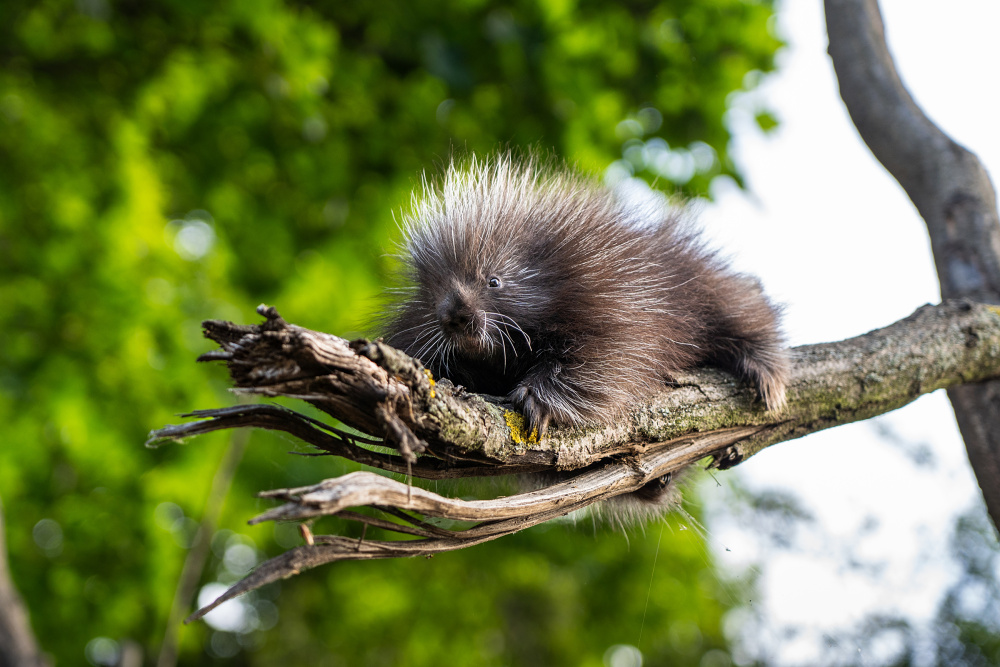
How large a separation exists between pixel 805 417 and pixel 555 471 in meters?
0.73

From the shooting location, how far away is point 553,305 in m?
1.40

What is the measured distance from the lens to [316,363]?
0.94 metres

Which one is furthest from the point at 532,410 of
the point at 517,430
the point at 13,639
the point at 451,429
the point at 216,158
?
the point at 216,158

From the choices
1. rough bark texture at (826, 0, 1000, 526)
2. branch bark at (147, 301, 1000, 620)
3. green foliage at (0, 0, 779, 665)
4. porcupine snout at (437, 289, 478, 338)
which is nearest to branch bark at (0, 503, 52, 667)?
green foliage at (0, 0, 779, 665)

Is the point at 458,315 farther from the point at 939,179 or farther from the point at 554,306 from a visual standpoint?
the point at 939,179

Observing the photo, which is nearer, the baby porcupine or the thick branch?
the thick branch

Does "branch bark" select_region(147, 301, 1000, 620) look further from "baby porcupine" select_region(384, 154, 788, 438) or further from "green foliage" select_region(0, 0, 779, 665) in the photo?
"green foliage" select_region(0, 0, 779, 665)

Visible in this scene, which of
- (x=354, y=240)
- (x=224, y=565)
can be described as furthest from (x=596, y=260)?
(x=224, y=565)

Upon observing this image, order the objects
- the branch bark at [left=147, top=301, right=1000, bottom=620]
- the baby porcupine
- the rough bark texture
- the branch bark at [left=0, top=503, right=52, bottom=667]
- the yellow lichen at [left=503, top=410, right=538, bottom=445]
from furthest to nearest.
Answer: the branch bark at [left=0, top=503, right=52, bottom=667] → the rough bark texture → the baby porcupine → the yellow lichen at [left=503, top=410, right=538, bottom=445] → the branch bark at [left=147, top=301, right=1000, bottom=620]

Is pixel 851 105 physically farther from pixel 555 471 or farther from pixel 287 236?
pixel 287 236

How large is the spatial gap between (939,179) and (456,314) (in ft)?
6.24

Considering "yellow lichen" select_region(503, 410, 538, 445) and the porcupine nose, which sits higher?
the porcupine nose

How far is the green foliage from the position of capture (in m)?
3.77

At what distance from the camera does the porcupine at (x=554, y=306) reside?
1320 millimetres
